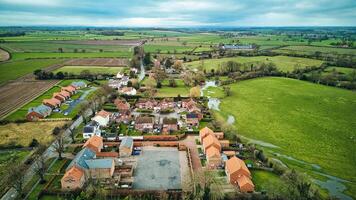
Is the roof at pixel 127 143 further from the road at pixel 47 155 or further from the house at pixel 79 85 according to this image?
the house at pixel 79 85

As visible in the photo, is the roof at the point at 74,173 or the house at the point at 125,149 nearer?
the roof at the point at 74,173

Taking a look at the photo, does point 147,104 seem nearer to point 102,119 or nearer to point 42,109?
point 102,119

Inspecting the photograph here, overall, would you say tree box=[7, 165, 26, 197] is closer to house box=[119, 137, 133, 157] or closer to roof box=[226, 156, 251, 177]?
house box=[119, 137, 133, 157]

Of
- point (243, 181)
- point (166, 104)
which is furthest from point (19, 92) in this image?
point (243, 181)

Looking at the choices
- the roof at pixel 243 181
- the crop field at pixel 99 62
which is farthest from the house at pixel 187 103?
the crop field at pixel 99 62

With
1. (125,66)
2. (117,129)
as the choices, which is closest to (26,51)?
(125,66)
